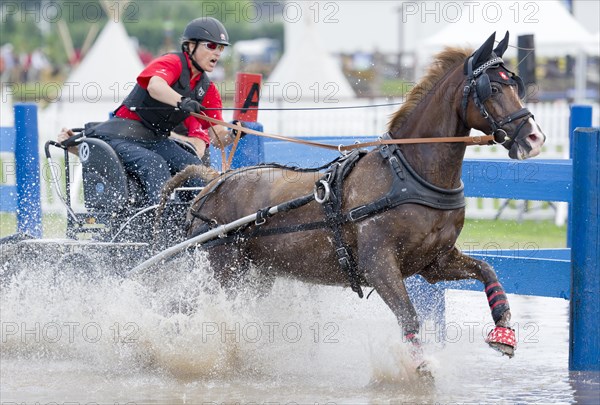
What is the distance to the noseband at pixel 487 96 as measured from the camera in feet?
18.4

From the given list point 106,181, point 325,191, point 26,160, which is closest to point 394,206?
point 325,191

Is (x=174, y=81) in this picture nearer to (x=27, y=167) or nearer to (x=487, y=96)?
(x=487, y=96)

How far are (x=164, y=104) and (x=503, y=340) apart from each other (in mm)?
2851

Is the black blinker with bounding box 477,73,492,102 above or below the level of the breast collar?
above

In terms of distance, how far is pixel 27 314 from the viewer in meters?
7.29

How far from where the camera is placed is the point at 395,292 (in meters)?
5.80

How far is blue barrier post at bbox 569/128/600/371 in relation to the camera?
236 inches

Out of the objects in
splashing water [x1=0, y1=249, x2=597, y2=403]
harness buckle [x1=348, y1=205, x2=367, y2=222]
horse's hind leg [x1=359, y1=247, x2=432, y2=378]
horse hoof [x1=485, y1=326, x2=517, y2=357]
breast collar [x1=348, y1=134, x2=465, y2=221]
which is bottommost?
splashing water [x1=0, y1=249, x2=597, y2=403]

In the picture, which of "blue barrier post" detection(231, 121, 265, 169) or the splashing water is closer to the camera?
the splashing water

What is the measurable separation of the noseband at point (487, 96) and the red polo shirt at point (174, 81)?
214 centimetres

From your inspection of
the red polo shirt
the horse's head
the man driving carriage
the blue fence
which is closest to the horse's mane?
the horse's head
